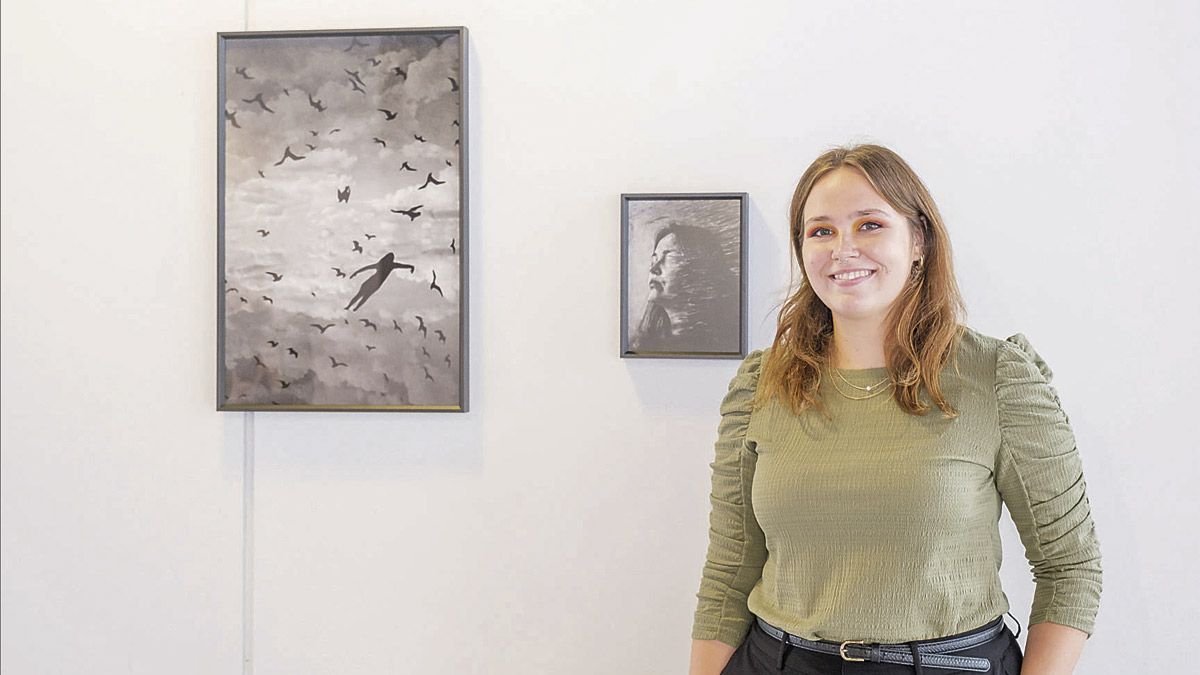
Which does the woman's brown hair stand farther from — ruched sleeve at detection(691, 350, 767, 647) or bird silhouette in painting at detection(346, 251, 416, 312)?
bird silhouette in painting at detection(346, 251, 416, 312)

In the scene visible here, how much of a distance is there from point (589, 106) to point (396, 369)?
60cm

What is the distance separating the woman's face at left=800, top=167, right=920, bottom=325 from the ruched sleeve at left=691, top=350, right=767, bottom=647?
0.73 feet

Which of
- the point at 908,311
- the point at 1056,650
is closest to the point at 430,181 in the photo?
Answer: the point at 908,311

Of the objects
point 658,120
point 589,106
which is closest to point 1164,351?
point 658,120

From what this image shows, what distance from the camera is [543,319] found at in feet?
6.15

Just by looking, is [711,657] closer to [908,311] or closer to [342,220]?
[908,311]

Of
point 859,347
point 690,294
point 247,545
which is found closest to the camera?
point 859,347

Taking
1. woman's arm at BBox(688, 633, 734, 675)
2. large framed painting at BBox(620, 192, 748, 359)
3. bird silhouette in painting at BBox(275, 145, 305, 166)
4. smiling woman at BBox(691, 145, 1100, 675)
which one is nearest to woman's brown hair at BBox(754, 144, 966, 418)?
smiling woman at BBox(691, 145, 1100, 675)

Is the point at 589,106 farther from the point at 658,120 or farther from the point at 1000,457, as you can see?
the point at 1000,457

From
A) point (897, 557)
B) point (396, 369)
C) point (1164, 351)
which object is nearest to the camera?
point (897, 557)

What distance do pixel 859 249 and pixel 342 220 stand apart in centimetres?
98

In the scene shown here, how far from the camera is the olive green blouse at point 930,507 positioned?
53.2 inches

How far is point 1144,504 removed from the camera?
5.75 feet

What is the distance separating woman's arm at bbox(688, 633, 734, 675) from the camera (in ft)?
5.06
